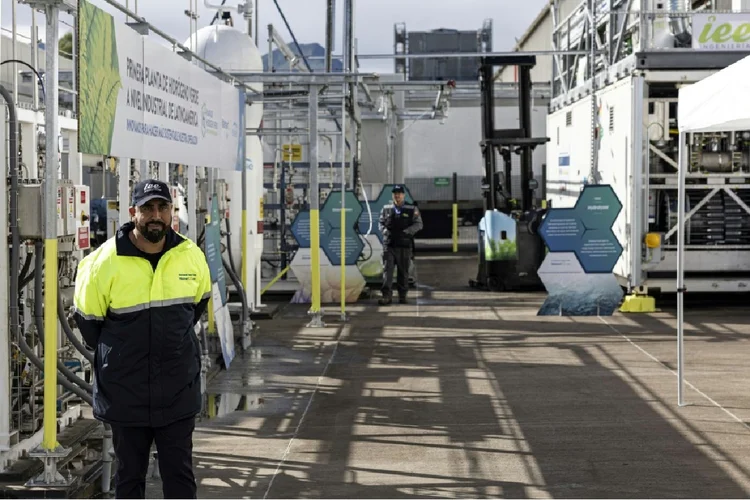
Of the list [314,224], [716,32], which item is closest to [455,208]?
[716,32]

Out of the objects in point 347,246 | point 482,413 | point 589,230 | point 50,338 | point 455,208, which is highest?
point 455,208

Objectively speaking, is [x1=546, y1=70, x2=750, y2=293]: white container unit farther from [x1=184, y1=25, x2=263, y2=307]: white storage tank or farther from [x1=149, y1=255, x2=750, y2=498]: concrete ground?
[x1=184, y1=25, x2=263, y2=307]: white storage tank

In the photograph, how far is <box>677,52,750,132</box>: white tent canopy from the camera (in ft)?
28.3

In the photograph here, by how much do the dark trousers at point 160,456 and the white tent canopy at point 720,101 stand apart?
489 cm

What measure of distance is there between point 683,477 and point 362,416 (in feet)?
10.0

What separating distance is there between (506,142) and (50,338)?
14.1m

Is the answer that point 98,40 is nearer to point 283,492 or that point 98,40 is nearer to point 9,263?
point 9,263

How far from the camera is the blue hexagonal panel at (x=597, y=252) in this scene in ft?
53.9

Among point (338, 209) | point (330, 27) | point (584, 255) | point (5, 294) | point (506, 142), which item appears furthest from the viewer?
point (506, 142)

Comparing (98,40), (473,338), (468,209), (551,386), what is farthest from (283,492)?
(468,209)

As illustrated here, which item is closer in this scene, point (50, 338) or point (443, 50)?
point (50, 338)

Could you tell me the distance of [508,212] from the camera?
2067 centimetres

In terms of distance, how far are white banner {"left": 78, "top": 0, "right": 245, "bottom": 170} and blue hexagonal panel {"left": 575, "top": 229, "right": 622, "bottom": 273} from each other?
6.31m

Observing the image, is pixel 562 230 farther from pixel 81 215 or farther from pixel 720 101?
pixel 81 215
